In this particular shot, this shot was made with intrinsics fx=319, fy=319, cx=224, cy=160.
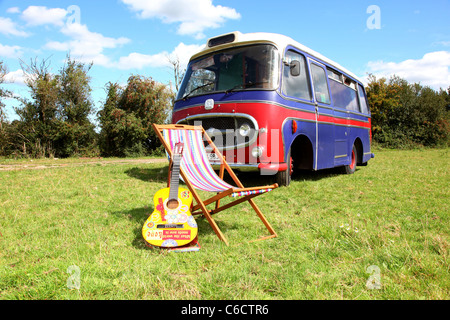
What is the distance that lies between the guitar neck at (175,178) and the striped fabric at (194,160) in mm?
125

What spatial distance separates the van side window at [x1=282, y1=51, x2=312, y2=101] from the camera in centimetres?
552

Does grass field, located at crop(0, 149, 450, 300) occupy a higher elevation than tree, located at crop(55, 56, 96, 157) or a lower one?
lower

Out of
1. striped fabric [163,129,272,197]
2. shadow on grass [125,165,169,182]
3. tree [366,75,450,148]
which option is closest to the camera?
striped fabric [163,129,272,197]

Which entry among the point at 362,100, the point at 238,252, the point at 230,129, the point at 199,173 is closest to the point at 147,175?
the point at 230,129

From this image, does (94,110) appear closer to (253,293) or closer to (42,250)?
(42,250)

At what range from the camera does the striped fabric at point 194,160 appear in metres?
3.17

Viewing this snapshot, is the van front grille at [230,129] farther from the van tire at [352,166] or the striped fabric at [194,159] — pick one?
the van tire at [352,166]

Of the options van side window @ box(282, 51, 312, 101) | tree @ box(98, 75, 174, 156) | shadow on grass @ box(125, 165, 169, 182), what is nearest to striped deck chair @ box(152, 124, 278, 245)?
van side window @ box(282, 51, 312, 101)

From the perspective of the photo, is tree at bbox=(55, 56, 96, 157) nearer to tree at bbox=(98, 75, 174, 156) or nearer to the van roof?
tree at bbox=(98, 75, 174, 156)

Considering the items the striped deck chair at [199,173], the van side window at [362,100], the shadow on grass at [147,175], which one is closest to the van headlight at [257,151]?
the striped deck chair at [199,173]

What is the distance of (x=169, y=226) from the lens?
2766 millimetres

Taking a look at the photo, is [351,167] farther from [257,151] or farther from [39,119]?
[39,119]

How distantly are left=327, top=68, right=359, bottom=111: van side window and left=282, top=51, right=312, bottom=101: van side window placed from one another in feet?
4.22

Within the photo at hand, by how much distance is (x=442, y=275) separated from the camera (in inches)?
83.0
